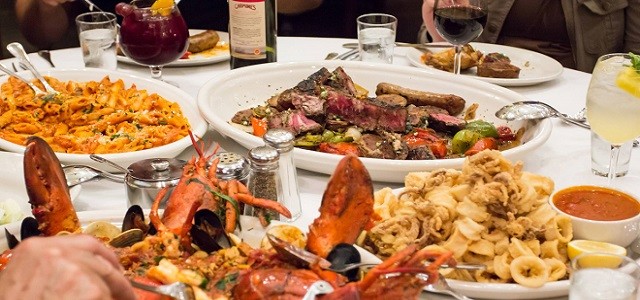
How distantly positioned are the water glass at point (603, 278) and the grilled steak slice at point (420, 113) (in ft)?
3.35

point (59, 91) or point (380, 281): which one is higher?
point (380, 281)

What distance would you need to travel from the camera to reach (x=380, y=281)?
114cm

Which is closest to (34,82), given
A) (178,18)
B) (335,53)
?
(178,18)

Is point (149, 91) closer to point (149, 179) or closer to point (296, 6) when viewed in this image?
point (149, 179)

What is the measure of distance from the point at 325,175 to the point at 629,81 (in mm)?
779

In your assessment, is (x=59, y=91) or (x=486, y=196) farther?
(x=59, y=91)

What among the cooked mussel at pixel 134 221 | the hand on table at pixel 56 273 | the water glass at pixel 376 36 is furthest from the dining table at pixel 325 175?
the hand on table at pixel 56 273

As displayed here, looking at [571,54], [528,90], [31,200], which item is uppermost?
[31,200]

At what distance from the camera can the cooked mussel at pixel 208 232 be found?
1449 mm

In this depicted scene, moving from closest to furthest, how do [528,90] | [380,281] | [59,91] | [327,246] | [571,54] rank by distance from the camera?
[380,281] < [327,246] < [59,91] < [528,90] < [571,54]

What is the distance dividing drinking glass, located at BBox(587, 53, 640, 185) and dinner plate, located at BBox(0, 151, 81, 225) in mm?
1394

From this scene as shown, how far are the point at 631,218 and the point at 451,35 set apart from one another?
122cm

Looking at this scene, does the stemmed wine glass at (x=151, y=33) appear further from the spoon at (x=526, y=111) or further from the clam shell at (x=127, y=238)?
the clam shell at (x=127, y=238)

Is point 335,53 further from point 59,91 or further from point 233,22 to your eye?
point 59,91
